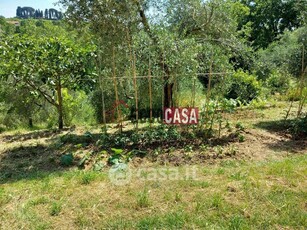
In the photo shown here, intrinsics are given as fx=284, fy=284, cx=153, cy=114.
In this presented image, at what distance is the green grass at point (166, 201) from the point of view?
103 inches

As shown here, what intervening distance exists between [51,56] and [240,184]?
Answer: 422 cm

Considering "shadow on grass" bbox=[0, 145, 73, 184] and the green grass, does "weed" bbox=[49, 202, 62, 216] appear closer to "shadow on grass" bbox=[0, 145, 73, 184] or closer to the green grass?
the green grass

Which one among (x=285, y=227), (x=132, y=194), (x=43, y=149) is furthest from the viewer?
(x=43, y=149)

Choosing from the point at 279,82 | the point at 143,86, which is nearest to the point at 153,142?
the point at 143,86

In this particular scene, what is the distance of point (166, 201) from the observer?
9.71 feet

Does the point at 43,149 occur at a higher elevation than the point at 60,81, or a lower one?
lower

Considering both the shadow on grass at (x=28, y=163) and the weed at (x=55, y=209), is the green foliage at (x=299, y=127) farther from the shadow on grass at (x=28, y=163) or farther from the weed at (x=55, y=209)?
the weed at (x=55, y=209)

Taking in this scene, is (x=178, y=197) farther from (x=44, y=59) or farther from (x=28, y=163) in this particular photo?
(x=44, y=59)

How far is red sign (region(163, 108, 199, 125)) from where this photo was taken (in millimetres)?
5062

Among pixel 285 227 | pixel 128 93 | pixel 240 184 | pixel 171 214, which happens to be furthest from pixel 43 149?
pixel 285 227

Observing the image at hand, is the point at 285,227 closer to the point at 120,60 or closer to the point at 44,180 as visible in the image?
the point at 44,180

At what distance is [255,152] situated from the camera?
438cm

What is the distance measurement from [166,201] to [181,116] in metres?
2.30

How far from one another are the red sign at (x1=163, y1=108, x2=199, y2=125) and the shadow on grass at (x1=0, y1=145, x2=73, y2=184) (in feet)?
6.51
